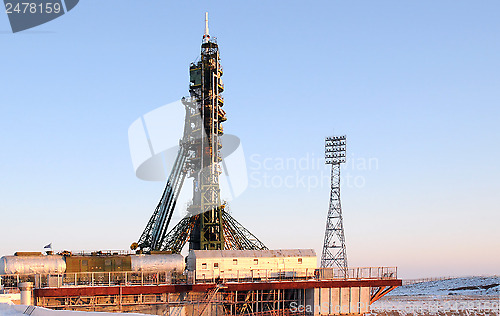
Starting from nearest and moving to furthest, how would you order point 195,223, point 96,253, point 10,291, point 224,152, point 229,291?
point 10,291 < point 229,291 < point 96,253 < point 195,223 < point 224,152

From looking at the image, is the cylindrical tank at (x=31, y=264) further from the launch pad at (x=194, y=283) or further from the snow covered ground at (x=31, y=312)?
the snow covered ground at (x=31, y=312)

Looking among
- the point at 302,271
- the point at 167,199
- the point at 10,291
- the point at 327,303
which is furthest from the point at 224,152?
the point at 10,291

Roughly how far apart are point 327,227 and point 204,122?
1053 inches

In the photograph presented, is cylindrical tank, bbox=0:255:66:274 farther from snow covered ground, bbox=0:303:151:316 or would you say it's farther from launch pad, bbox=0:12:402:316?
snow covered ground, bbox=0:303:151:316

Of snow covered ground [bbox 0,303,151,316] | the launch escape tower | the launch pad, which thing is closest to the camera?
snow covered ground [bbox 0,303,151,316]

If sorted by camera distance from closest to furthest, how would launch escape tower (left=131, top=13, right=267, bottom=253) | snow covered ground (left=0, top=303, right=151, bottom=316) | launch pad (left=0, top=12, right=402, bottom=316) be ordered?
snow covered ground (left=0, top=303, right=151, bottom=316)
launch pad (left=0, top=12, right=402, bottom=316)
launch escape tower (left=131, top=13, right=267, bottom=253)

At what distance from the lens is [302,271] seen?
5697 cm

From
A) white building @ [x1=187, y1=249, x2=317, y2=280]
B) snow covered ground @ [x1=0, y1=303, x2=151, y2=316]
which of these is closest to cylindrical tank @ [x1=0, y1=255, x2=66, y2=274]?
white building @ [x1=187, y1=249, x2=317, y2=280]

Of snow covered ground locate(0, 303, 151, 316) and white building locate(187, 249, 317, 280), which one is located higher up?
snow covered ground locate(0, 303, 151, 316)

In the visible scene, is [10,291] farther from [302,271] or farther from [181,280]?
[302,271]

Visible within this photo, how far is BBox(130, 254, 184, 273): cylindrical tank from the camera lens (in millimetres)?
53406

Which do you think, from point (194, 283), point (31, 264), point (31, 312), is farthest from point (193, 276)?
point (31, 312)

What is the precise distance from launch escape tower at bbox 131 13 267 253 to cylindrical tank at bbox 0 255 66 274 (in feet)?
81.2

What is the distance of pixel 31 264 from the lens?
49.3 metres
